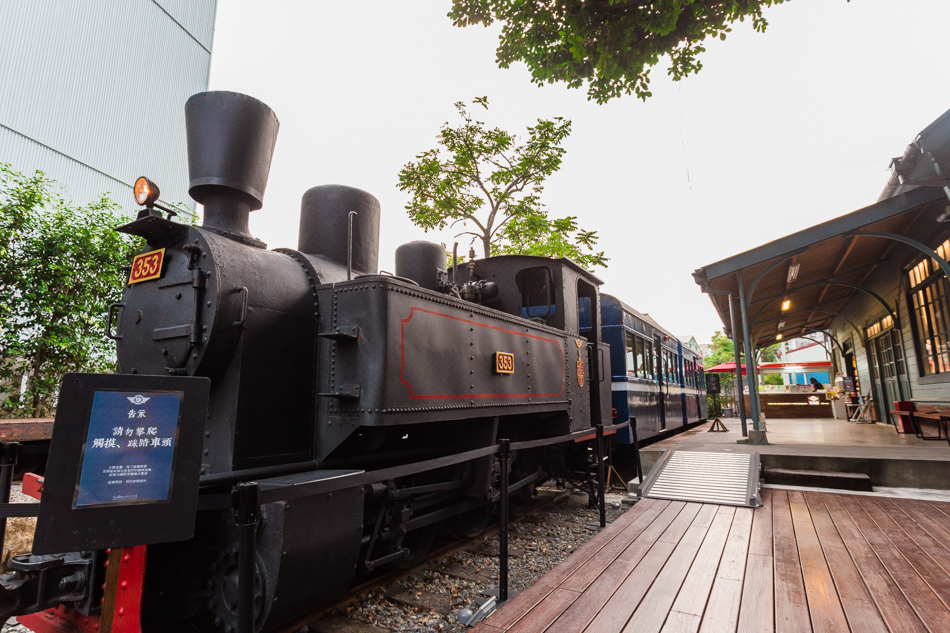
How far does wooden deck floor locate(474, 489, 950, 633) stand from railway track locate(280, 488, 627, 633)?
693mm

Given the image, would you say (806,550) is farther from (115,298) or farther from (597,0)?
(115,298)

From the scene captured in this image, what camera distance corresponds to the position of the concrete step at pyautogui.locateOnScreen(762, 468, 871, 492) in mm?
5184

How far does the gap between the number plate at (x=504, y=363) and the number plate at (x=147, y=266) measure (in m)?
2.29

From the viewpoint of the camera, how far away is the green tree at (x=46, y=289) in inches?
240

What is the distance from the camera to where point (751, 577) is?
8.99 ft

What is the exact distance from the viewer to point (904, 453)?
5609 mm

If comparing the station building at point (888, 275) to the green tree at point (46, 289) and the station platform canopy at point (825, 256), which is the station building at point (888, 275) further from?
the green tree at point (46, 289)

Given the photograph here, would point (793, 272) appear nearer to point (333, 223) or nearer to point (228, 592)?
point (333, 223)

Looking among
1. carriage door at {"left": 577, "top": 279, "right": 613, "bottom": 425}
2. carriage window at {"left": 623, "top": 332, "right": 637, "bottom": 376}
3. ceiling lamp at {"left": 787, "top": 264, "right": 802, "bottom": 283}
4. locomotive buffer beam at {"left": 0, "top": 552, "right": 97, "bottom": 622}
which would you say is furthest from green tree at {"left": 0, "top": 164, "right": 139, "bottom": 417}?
ceiling lamp at {"left": 787, "top": 264, "right": 802, "bottom": 283}

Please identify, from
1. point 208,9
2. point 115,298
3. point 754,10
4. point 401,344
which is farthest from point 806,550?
point 208,9

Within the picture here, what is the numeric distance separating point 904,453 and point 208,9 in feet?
76.4

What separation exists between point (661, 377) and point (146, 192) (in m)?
9.27

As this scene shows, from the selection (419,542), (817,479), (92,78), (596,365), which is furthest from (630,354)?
(92,78)

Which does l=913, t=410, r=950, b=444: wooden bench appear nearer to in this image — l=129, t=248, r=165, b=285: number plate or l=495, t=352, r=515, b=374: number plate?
l=495, t=352, r=515, b=374: number plate
